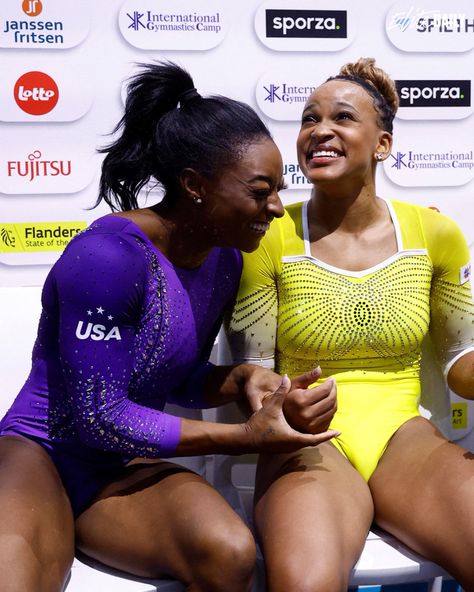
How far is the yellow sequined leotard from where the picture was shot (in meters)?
1.84

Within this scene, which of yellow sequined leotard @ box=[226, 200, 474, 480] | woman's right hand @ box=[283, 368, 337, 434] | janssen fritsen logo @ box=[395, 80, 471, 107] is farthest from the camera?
janssen fritsen logo @ box=[395, 80, 471, 107]

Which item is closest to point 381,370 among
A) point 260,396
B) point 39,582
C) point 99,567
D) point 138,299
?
point 260,396

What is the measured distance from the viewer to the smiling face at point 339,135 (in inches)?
73.2

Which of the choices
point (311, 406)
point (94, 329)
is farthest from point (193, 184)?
point (311, 406)

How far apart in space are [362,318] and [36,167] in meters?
1.13

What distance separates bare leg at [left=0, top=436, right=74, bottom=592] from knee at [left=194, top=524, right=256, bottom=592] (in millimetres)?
247

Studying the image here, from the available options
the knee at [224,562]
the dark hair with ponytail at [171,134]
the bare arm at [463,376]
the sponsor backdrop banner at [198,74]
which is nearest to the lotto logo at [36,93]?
the sponsor backdrop banner at [198,74]

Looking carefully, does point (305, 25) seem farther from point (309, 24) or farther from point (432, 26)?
point (432, 26)

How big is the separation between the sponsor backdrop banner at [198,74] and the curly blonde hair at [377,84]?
Answer: 0.51 meters

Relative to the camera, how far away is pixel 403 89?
254cm

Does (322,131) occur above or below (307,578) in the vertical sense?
above

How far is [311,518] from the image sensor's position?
153 cm

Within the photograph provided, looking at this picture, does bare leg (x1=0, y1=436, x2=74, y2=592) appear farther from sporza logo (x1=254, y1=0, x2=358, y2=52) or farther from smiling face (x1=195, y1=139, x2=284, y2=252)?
sporza logo (x1=254, y1=0, x2=358, y2=52)

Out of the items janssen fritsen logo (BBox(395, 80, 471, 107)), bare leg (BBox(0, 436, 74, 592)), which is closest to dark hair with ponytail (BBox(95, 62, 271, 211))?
bare leg (BBox(0, 436, 74, 592))
